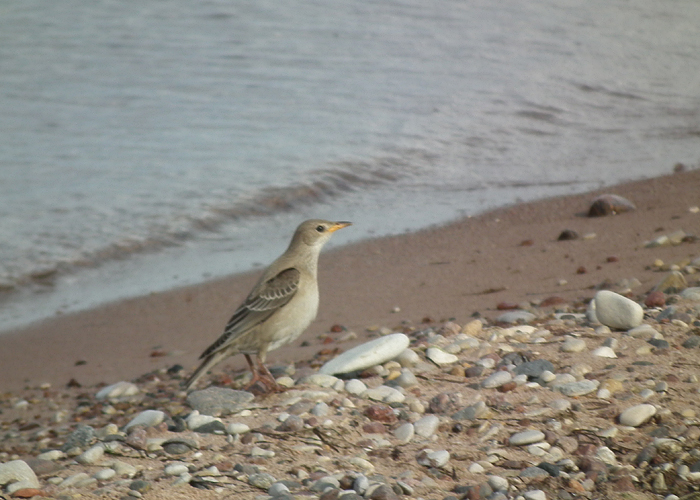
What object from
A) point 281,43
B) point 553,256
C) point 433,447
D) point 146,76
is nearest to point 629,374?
point 433,447

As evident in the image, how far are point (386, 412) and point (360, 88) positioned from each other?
1104 cm

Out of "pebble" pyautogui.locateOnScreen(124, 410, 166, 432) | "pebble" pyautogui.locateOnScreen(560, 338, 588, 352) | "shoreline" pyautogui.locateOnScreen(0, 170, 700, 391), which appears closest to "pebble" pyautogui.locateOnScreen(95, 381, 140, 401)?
"shoreline" pyautogui.locateOnScreen(0, 170, 700, 391)

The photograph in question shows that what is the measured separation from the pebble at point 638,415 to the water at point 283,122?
18.0 feet

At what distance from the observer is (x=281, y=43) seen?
17500mm

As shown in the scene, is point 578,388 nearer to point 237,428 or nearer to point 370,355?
point 370,355

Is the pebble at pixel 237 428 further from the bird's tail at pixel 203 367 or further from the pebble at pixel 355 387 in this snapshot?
the bird's tail at pixel 203 367

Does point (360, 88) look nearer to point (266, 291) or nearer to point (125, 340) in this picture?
point (125, 340)

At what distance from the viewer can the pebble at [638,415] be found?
14.6ft

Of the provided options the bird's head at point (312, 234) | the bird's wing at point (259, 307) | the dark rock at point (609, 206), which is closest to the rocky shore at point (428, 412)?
the bird's wing at point (259, 307)

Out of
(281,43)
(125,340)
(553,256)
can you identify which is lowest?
(125,340)

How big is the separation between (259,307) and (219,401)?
0.90 m

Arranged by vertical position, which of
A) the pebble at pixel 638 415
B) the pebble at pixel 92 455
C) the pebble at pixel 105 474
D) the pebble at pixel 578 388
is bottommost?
the pebble at pixel 92 455

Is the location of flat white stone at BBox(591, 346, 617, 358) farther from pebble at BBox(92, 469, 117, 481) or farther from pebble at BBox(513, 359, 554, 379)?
pebble at BBox(92, 469, 117, 481)

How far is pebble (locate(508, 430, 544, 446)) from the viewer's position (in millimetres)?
4363
